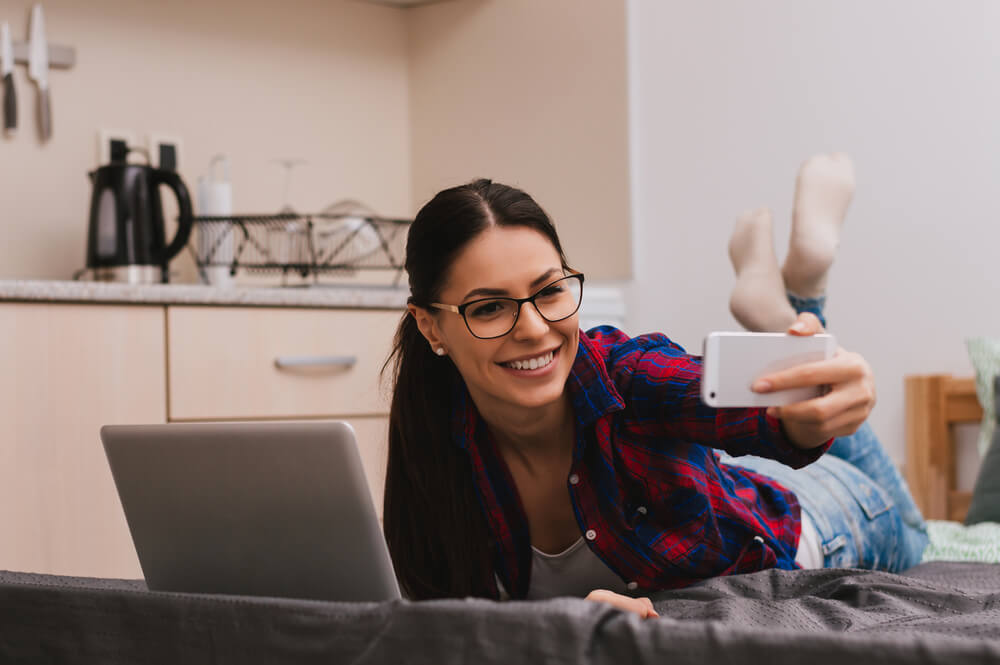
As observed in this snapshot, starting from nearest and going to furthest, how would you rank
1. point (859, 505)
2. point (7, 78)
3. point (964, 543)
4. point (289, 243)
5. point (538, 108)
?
point (859, 505) < point (964, 543) < point (7, 78) < point (289, 243) < point (538, 108)

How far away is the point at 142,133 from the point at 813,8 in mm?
1705

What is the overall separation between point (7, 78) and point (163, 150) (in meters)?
0.41

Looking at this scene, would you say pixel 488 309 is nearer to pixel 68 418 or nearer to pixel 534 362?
pixel 534 362

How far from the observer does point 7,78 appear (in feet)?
8.45

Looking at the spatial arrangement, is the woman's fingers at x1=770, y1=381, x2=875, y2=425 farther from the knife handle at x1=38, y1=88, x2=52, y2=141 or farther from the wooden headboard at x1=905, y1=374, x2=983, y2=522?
the knife handle at x1=38, y1=88, x2=52, y2=141

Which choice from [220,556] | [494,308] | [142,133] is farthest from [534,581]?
[142,133]

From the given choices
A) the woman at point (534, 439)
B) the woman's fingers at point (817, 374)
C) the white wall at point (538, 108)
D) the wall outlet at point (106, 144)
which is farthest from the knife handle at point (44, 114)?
the woman's fingers at point (817, 374)

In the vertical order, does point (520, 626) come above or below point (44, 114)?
below

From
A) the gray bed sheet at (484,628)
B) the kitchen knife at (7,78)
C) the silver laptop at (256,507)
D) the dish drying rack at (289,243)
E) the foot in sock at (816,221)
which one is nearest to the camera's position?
the gray bed sheet at (484,628)

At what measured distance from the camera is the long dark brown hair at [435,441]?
49.9 inches

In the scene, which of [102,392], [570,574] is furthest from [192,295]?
[570,574]

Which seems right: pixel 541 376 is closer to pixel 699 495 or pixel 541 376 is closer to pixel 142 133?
pixel 699 495

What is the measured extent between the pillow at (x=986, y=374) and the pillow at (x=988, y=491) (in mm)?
103

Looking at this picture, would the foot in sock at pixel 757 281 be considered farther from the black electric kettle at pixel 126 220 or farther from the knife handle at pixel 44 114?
the knife handle at pixel 44 114
